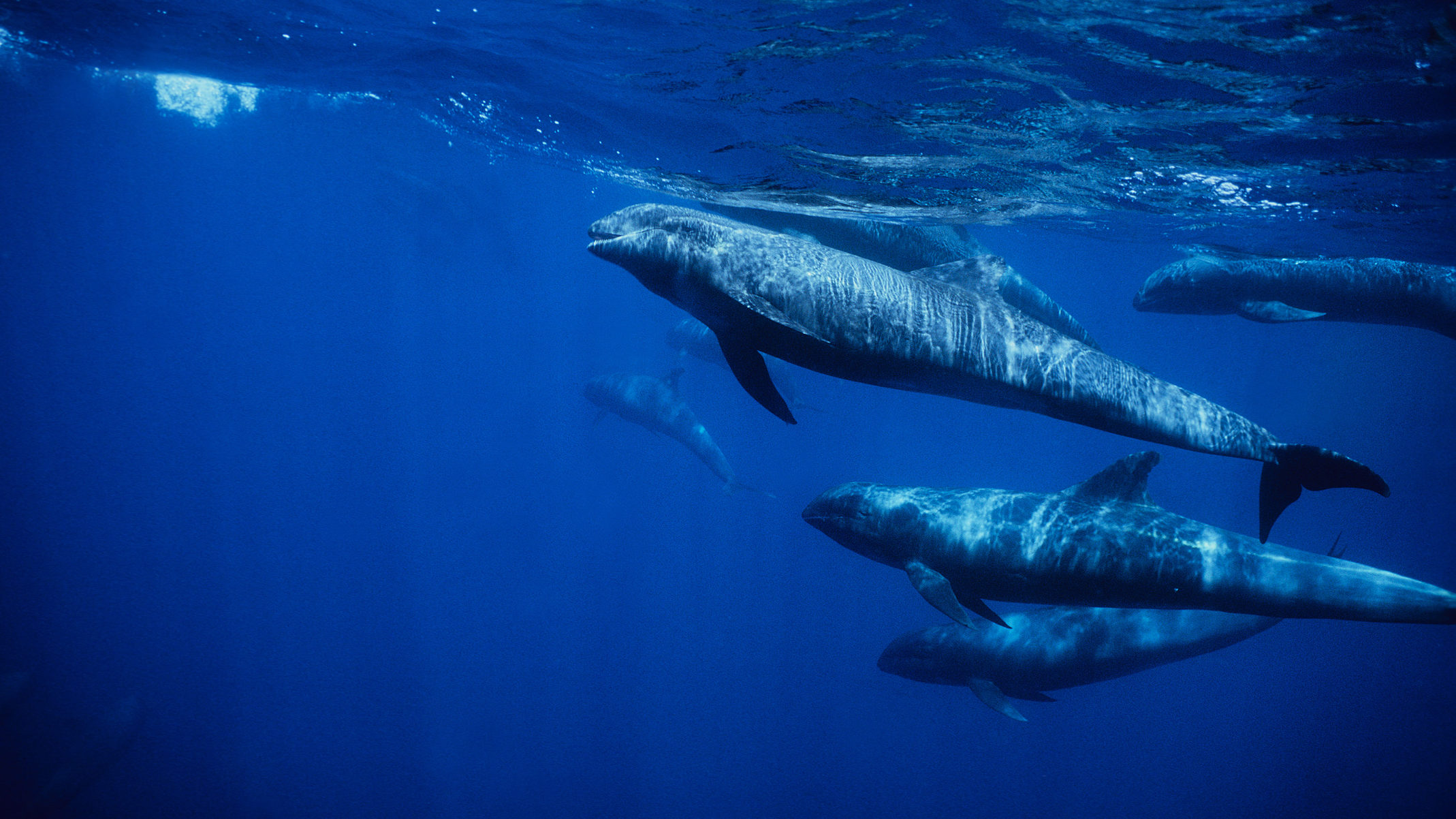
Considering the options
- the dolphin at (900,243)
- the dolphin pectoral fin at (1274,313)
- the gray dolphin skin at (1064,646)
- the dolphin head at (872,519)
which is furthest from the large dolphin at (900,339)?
the dolphin pectoral fin at (1274,313)

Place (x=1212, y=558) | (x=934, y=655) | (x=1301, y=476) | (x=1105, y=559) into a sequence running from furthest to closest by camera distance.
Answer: (x=934, y=655) → (x=1105, y=559) → (x=1212, y=558) → (x=1301, y=476)

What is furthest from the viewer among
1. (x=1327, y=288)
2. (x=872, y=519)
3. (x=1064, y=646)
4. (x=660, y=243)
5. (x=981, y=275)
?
(x=1327, y=288)

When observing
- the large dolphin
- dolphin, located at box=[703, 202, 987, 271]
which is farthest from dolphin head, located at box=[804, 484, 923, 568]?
dolphin, located at box=[703, 202, 987, 271]

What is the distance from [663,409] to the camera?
70.9 feet

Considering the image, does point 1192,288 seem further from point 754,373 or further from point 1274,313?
point 754,373

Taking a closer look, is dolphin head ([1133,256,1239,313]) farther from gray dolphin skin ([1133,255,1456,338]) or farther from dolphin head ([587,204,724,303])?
dolphin head ([587,204,724,303])

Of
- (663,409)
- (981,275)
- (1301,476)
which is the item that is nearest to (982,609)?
(1301,476)

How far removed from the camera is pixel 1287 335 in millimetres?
53969

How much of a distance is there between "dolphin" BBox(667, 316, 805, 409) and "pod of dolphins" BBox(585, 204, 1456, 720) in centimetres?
1003

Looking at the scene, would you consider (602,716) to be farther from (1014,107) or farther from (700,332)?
(1014,107)

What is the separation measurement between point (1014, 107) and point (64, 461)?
99.3 metres

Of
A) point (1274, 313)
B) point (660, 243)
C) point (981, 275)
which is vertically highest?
point (1274, 313)

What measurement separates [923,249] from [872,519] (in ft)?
17.5

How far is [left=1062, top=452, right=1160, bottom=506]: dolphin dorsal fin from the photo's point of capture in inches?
265
